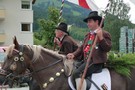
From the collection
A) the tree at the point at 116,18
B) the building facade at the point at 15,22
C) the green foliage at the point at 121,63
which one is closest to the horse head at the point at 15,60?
the green foliage at the point at 121,63

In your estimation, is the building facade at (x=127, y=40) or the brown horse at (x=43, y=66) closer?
the brown horse at (x=43, y=66)

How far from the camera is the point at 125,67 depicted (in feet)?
25.8

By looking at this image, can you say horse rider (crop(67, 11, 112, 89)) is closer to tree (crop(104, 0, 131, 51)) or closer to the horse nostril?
the horse nostril

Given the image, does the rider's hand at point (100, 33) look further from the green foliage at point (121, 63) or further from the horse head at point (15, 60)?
the horse head at point (15, 60)

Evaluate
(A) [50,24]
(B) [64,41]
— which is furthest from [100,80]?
(A) [50,24]

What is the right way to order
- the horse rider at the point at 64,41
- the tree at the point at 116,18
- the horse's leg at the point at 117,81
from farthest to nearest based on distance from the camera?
the tree at the point at 116,18 < the horse rider at the point at 64,41 < the horse's leg at the point at 117,81

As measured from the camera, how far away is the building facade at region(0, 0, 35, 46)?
4769cm

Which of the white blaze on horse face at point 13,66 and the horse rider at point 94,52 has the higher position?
the horse rider at point 94,52

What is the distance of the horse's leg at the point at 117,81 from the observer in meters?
7.66

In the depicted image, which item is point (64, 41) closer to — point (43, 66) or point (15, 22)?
point (43, 66)

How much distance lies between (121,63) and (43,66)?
155cm

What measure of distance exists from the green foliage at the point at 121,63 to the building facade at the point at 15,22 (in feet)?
130

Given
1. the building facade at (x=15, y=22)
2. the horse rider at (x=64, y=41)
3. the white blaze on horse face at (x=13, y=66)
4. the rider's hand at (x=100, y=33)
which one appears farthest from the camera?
the building facade at (x=15, y=22)

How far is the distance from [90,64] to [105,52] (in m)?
0.37
